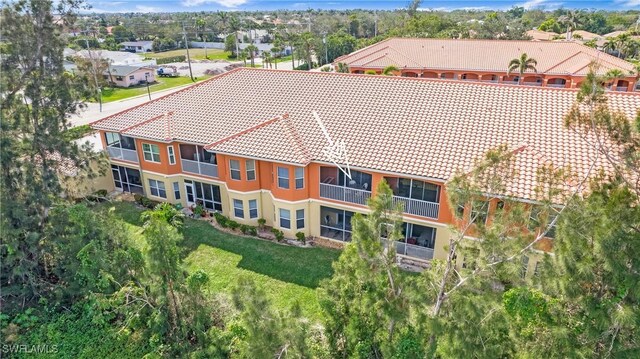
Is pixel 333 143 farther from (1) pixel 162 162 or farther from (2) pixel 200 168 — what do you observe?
(1) pixel 162 162

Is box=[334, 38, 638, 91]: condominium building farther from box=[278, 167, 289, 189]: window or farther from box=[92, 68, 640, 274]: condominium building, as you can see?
box=[278, 167, 289, 189]: window

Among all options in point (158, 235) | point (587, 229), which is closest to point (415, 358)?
point (587, 229)

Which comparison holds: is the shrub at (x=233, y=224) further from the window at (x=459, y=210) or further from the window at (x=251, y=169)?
the window at (x=459, y=210)

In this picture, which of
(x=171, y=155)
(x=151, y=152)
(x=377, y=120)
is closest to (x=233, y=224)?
(x=171, y=155)

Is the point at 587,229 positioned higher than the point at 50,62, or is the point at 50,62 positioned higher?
the point at 50,62

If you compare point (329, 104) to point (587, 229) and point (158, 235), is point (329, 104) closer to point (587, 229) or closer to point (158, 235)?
point (158, 235)

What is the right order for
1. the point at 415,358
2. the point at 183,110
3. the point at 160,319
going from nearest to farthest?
the point at 415,358
the point at 160,319
the point at 183,110

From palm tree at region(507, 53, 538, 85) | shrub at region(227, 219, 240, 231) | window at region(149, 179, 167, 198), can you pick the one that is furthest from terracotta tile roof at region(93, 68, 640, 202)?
palm tree at region(507, 53, 538, 85)
